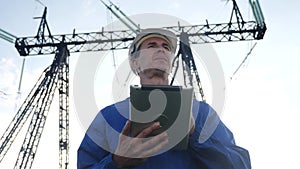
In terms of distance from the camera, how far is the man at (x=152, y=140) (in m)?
1.94

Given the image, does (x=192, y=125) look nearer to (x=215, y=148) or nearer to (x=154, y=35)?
(x=215, y=148)

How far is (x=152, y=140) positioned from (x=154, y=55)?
3.04 feet

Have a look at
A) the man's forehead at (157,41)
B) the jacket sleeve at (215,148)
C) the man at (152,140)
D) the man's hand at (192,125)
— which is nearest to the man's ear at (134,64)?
the man at (152,140)

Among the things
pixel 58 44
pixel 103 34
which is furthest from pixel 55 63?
pixel 103 34

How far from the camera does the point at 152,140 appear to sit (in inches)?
74.5

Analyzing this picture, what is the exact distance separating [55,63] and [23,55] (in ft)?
9.16

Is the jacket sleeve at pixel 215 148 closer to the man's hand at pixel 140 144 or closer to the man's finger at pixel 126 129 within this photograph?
the man's hand at pixel 140 144

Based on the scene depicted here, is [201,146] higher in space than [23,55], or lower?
lower

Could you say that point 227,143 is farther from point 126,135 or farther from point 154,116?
point 126,135

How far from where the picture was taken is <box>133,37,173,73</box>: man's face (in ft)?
8.62

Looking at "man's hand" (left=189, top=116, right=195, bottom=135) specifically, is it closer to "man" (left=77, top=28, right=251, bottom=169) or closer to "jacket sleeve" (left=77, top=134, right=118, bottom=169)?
"man" (left=77, top=28, right=251, bottom=169)

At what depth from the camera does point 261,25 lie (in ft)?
80.9

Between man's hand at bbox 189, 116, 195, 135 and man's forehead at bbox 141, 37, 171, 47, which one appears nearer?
man's hand at bbox 189, 116, 195, 135

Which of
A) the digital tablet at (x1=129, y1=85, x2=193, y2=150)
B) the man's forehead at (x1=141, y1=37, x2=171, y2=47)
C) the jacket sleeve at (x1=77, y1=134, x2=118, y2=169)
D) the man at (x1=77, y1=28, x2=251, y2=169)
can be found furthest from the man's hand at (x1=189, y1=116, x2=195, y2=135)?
the man's forehead at (x1=141, y1=37, x2=171, y2=47)
